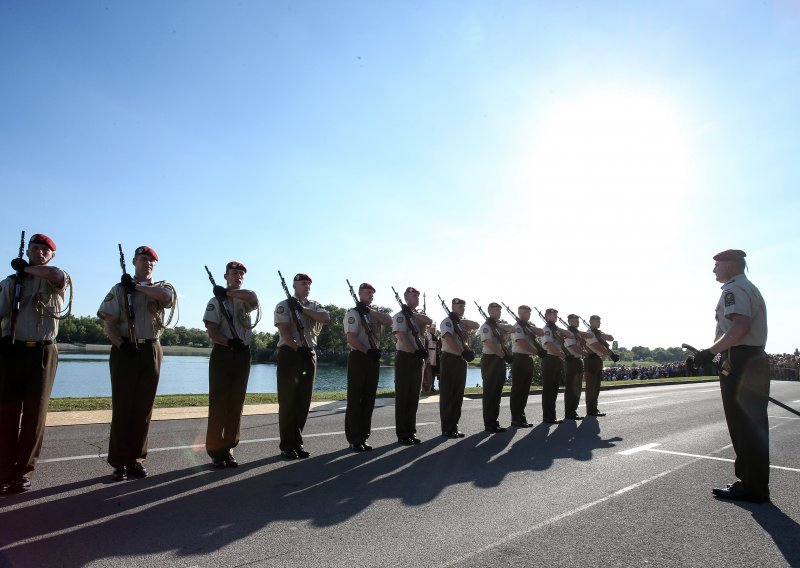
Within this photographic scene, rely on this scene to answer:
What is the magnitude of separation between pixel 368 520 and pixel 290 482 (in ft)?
4.56

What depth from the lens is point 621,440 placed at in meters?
8.02

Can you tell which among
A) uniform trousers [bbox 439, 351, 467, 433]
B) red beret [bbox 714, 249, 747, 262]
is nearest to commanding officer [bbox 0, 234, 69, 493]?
uniform trousers [bbox 439, 351, 467, 433]

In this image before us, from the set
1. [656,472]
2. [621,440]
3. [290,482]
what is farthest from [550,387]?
[290,482]

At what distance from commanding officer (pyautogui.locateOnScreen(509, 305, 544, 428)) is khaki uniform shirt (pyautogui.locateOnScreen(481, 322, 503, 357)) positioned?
824mm

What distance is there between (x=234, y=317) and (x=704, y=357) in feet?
16.1

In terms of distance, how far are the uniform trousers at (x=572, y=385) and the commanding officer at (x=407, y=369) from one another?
182 inches

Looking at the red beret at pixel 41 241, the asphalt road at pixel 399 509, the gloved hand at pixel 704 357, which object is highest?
the red beret at pixel 41 241

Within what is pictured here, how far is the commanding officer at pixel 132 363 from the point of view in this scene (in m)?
5.04

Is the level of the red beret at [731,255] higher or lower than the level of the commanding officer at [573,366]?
higher

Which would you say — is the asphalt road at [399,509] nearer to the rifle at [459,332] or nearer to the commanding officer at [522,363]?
the rifle at [459,332]

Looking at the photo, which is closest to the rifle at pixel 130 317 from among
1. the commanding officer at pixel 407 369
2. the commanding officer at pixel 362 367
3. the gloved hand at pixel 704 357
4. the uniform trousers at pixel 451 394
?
the commanding officer at pixel 362 367

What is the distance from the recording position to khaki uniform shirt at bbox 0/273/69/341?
461cm

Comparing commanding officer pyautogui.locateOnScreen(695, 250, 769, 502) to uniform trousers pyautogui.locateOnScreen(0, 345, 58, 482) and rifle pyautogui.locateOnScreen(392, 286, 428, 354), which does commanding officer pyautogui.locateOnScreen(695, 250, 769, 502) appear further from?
uniform trousers pyautogui.locateOnScreen(0, 345, 58, 482)

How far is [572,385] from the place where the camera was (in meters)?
11.1
